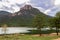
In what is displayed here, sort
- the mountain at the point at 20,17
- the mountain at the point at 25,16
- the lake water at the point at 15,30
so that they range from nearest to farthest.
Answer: the lake water at the point at 15,30, the mountain at the point at 20,17, the mountain at the point at 25,16

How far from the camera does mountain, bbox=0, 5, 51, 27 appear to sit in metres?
34.9

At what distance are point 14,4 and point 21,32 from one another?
20.7ft

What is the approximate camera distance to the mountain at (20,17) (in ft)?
115

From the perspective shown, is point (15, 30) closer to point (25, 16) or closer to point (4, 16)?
point (4, 16)

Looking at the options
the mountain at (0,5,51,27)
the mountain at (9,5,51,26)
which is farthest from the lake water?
the mountain at (9,5,51,26)

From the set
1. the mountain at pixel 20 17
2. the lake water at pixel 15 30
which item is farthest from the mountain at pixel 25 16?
the lake water at pixel 15 30

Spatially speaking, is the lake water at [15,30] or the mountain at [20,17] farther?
the mountain at [20,17]

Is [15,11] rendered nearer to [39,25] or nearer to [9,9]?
[9,9]

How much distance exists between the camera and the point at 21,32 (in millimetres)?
33094

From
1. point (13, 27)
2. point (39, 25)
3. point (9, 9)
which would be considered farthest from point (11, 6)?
point (39, 25)

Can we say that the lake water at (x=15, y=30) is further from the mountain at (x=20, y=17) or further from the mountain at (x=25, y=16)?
the mountain at (x=25, y=16)

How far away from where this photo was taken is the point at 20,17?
120ft

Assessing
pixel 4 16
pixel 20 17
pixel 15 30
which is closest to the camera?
pixel 15 30

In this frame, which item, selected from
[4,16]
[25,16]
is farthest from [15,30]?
[25,16]
